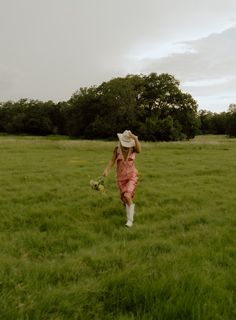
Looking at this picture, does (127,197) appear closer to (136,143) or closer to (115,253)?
(136,143)

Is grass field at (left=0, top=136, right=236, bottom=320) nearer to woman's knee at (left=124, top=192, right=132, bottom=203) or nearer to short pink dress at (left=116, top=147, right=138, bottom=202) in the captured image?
woman's knee at (left=124, top=192, right=132, bottom=203)

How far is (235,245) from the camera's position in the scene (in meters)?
8.87

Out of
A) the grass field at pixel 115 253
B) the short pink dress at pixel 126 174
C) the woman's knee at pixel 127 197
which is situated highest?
the short pink dress at pixel 126 174

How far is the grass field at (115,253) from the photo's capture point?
5.53 m

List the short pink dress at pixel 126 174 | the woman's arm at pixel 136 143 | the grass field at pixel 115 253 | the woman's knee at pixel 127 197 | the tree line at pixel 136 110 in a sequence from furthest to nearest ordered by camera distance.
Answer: the tree line at pixel 136 110, the short pink dress at pixel 126 174, the woman's arm at pixel 136 143, the woman's knee at pixel 127 197, the grass field at pixel 115 253

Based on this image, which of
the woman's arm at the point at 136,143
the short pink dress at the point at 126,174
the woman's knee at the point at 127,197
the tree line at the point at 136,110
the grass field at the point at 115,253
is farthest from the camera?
the tree line at the point at 136,110

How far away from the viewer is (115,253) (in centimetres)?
810

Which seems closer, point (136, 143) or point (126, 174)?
point (136, 143)

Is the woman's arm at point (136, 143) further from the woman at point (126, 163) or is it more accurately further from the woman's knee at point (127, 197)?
the woman's knee at point (127, 197)

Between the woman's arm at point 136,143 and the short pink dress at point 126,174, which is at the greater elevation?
the woman's arm at point 136,143

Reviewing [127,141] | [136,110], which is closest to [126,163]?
[127,141]

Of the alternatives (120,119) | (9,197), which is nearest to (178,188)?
(9,197)

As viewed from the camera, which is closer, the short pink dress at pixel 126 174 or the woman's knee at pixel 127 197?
the woman's knee at pixel 127 197

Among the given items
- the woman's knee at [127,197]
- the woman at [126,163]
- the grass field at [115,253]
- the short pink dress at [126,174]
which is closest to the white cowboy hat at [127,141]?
the woman at [126,163]
